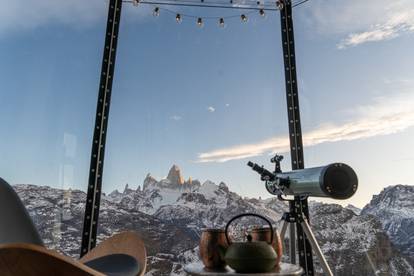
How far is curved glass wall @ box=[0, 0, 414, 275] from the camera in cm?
298

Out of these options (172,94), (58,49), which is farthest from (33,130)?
(172,94)

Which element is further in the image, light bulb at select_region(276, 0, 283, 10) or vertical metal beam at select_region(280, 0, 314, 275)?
light bulb at select_region(276, 0, 283, 10)

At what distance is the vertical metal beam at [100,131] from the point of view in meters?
2.86

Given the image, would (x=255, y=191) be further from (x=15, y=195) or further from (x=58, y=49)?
(x=58, y=49)

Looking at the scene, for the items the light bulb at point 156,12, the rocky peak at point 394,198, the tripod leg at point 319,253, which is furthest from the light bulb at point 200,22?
the rocky peak at point 394,198

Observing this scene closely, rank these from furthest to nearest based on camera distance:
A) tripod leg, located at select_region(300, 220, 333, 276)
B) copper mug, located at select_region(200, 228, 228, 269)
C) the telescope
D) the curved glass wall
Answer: the curved glass wall
tripod leg, located at select_region(300, 220, 333, 276)
the telescope
copper mug, located at select_region(200, 228, 228, 269)

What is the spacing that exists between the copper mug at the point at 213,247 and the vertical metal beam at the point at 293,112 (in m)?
1.57

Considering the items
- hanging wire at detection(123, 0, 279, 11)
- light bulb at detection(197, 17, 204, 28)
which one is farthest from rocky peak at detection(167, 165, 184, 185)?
hanging wire at detection(123, 0, 279, 11)

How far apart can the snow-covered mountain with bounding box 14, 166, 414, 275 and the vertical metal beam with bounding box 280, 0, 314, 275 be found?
0.17 m

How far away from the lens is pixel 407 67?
3033 millimetres

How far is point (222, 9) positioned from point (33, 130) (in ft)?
6.53

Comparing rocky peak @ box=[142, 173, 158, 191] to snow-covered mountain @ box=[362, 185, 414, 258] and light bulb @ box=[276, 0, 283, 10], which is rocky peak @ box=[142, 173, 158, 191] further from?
light bulb @ box=[276, 0, 283, 10]

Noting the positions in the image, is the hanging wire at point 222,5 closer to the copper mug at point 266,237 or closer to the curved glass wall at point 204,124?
the curved glass wall at point 204,124

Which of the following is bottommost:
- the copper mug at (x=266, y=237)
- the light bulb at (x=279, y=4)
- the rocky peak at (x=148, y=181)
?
the copper mug at (x=266, y=237)
